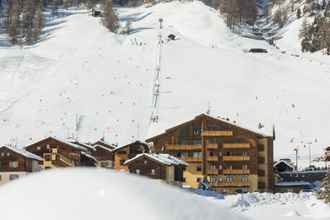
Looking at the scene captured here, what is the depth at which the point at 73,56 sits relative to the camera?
83938 mm

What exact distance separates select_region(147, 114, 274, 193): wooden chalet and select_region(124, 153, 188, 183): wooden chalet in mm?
3779

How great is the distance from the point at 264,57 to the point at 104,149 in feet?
122

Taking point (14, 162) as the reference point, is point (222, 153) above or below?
below

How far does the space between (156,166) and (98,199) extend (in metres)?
41.1

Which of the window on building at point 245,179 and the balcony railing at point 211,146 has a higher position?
the balcony railing at point 211,146

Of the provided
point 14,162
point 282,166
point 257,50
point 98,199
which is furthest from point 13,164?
point 257,50

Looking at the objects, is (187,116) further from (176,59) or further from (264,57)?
(264,57)

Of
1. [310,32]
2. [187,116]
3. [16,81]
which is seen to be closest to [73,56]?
[16,81]

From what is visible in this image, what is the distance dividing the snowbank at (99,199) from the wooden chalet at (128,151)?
1863 inches

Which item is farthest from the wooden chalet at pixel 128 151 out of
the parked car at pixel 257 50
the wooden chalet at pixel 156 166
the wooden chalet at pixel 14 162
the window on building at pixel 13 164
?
the parked car at pixel 257 50

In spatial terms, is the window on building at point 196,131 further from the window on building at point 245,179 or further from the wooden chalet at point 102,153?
the wooden chalet at point 102,153

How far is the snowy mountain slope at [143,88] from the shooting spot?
204ft

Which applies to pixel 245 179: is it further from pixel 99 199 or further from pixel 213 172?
pixel 99 199

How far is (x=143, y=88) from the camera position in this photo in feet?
236
